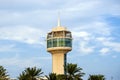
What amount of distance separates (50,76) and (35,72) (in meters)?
8.06

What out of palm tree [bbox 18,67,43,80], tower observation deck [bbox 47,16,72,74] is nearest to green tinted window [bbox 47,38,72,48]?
tower observation deck [bbox 47,16,72,74]

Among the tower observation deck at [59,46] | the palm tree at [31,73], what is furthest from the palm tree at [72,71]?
the tower observation deck at [59,46]

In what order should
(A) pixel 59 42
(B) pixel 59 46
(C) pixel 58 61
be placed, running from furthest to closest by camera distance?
(A) pixel 59 42, (B) pixel 59 46, (C) pixel 58 61

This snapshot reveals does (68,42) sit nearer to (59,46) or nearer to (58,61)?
(59,46)

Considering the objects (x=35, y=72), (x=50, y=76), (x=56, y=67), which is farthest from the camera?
(x=56, y=67)

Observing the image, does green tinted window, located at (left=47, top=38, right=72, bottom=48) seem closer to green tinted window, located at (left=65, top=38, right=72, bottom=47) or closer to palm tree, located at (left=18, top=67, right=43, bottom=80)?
green tinted window, located at (left=65, top=38, right=72, bottom=47)

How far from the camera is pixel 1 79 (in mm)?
106250

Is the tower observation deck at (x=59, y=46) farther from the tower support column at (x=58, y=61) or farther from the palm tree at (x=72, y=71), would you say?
the palm tree at (x=72, y=71)

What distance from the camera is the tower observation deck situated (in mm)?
171250

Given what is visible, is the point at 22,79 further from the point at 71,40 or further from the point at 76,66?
the point at 71,40

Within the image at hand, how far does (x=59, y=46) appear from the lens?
17250cm

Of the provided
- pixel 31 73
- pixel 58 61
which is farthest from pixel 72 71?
pixel 58 61

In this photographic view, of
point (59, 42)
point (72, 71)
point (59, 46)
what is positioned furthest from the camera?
point (59, 42)

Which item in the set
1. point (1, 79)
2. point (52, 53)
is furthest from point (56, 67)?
point (1, 79)
